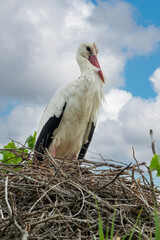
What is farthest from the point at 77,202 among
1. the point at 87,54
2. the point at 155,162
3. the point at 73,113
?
the point at 87,54

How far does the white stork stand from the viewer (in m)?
5.70

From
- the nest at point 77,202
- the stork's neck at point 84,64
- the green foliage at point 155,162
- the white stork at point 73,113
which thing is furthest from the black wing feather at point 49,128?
the green foliage at point 155,162

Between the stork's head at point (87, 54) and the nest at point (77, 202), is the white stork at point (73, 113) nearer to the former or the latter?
the stork's head at point (87, 54)

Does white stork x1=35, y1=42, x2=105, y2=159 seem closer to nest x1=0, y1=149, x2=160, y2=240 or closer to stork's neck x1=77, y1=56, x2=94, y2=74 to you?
stork's neck x1=77, y1=56, x2=94, y2=74

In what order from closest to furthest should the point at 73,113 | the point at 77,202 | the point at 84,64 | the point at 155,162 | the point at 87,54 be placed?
the point at 155,162 < the point at 77,202 < the point at 73,113 < the point at 84,64 < the point at 87,54

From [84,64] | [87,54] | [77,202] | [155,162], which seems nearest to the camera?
[155,162]

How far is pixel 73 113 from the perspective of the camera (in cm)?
572

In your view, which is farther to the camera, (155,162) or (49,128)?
(49,128)

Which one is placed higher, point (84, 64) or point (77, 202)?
point (84, 64)

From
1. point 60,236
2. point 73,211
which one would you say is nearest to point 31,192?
point 73,211

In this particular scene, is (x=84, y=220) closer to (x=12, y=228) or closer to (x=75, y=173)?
(x=12, y=228)

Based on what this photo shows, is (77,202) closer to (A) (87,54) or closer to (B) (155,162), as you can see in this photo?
(B) (155,162)

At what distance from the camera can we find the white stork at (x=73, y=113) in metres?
5.70

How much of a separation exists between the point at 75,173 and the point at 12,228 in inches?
42.4
